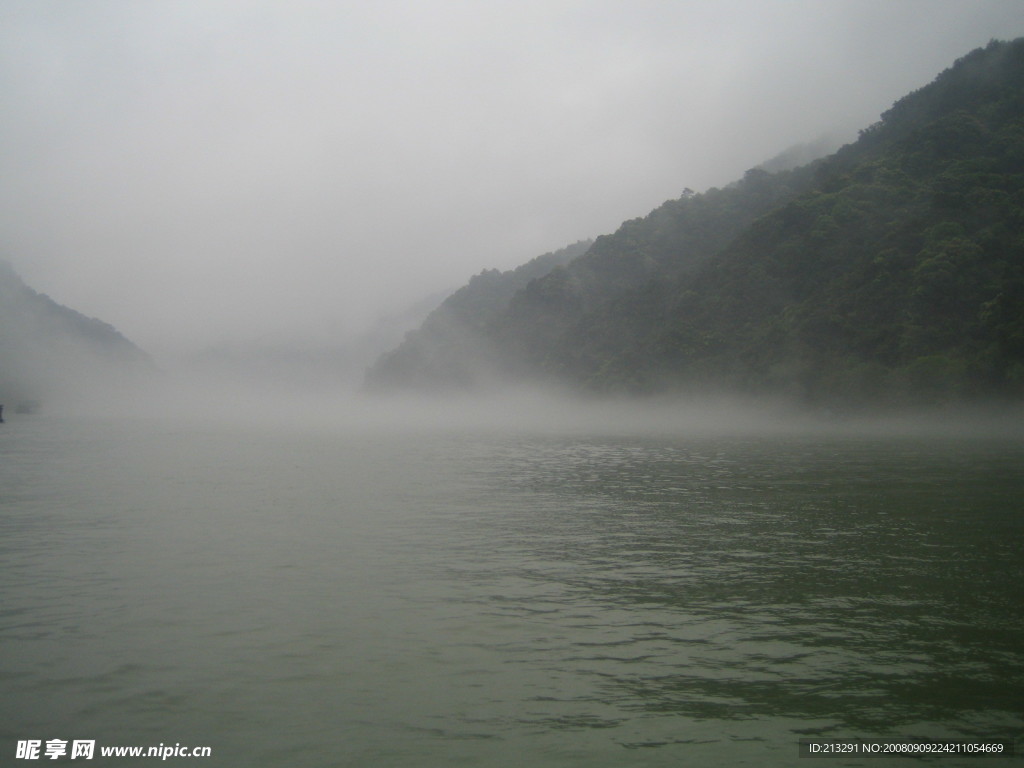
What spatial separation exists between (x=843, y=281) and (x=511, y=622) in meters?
75.9

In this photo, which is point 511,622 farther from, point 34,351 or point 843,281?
point 34,351

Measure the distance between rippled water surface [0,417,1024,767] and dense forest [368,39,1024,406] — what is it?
156 ft

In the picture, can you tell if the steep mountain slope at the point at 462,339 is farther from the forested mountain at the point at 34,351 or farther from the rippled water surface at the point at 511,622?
the rippled water surface at the point at 511,622

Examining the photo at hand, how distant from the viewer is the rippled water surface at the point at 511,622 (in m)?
7.77

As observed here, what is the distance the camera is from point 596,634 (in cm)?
1052

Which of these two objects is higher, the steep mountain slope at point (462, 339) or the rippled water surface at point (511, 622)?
the steep mountain slope at point (462, 339)

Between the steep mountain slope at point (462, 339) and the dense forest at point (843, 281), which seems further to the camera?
the steep mountain slope at point (462, 339)

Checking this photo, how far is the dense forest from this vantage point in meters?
64.8

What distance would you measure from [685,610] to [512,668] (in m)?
3.39

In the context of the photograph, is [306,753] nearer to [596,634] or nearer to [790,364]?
[596,634]

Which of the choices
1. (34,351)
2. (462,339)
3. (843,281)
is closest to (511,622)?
(843,281)

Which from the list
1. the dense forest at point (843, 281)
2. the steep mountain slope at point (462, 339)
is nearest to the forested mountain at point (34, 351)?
the steep mountain slope at point (462, 339)

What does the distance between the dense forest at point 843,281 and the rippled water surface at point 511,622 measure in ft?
156

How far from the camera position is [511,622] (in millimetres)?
11031
